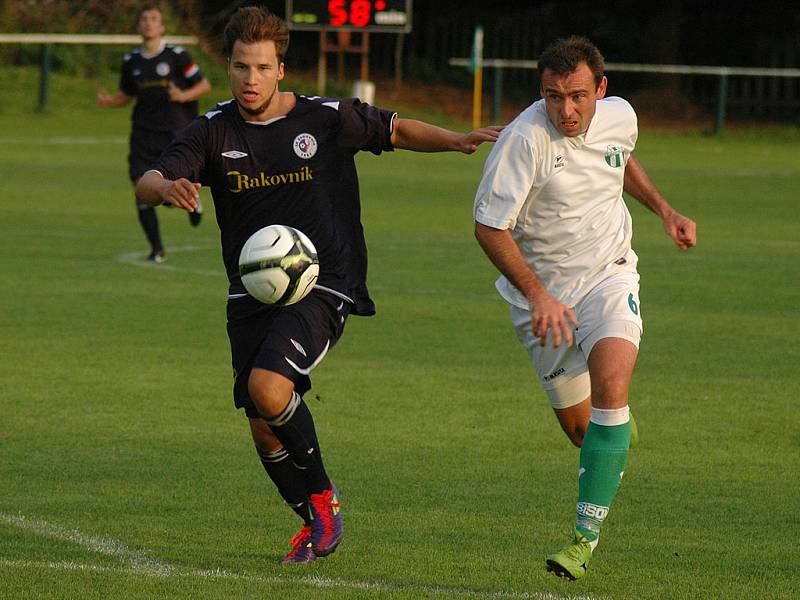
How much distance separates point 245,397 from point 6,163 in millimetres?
21612

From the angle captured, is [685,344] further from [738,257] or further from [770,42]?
[770,42]

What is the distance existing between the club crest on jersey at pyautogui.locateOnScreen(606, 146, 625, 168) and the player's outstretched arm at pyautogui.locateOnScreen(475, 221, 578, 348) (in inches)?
24.2

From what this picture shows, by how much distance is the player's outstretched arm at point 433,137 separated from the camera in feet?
20.1

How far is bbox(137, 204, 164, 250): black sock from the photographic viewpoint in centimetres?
1488

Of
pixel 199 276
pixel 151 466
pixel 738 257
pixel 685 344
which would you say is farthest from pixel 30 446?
pixel 738 257

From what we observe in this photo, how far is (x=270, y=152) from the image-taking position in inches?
237

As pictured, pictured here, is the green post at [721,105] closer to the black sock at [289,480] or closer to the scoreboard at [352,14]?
the scoreboard at [352,14]

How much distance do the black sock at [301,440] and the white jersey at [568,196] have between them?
38.7 inches

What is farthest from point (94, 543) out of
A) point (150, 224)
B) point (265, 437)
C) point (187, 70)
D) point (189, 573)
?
point (187, 70)

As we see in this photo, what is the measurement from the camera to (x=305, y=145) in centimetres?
608

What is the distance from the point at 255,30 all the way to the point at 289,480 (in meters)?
1.72

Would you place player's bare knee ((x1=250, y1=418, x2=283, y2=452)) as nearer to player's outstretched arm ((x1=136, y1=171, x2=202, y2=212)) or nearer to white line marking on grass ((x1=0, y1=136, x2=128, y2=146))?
player's outstretched arm ((x1=136, y1=171, x2=202, y2=212))

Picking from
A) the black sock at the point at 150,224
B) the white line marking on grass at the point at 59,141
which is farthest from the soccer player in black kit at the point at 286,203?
the white line marking on grass at the point at 59,141

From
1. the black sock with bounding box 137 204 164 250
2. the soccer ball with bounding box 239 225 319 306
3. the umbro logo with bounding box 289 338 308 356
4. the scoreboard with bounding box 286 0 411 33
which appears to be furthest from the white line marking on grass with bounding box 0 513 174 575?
the scoreboard with bounding box 286 0 411 33
